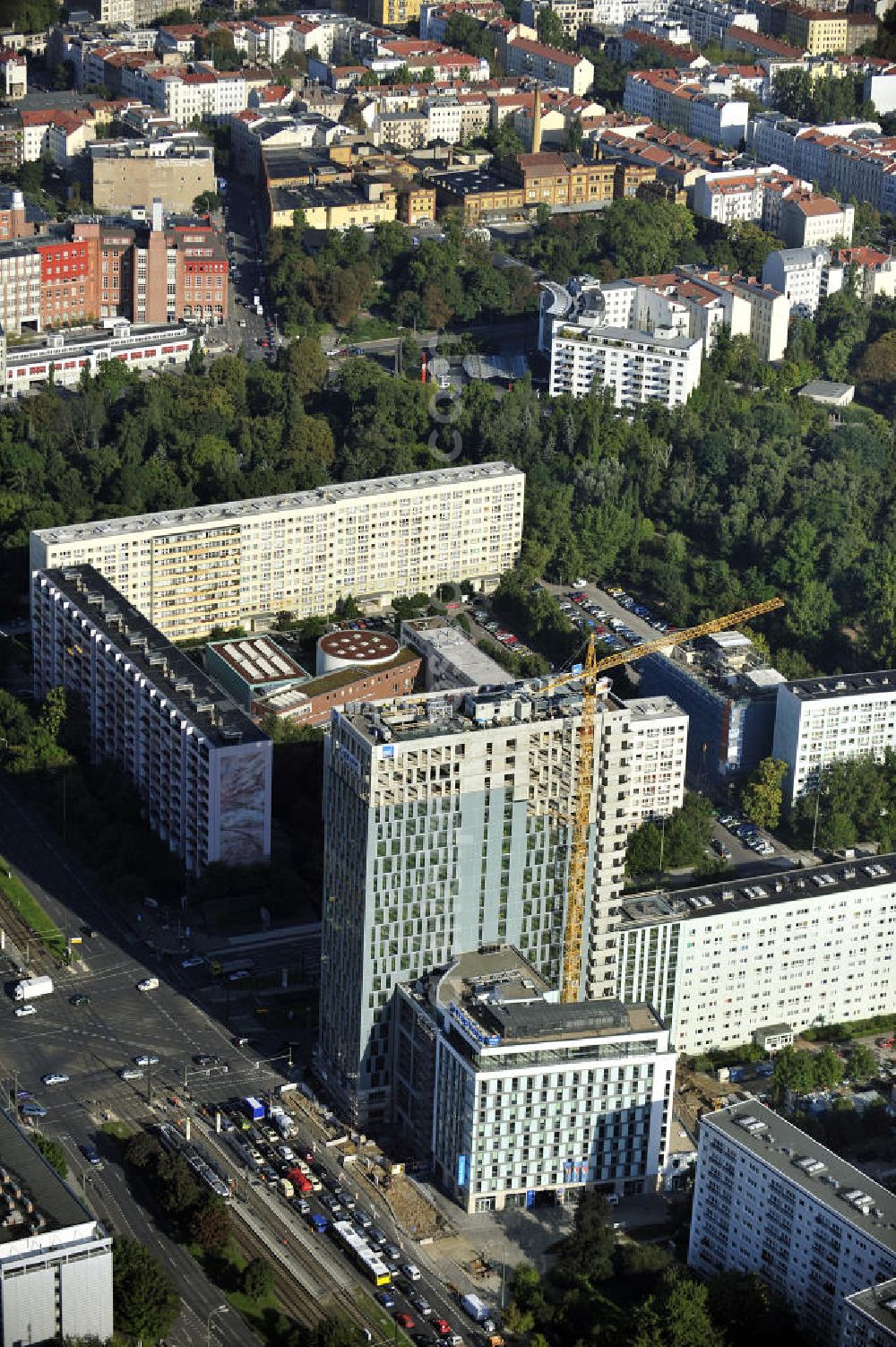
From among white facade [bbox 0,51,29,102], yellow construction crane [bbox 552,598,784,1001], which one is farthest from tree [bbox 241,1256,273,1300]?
white facade [bbox 0,51,29,102]

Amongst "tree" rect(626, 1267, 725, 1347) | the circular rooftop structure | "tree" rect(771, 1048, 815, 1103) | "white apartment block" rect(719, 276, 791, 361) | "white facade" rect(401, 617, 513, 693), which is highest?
"white apartment block" rect(719, 276, 791, 361)

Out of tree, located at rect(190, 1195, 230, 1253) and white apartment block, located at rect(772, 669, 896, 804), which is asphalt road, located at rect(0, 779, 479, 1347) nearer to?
tree, located at rect(190, 1195, 230, 1253)

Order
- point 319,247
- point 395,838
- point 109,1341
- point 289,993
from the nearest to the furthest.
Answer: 1. point 109,1341
2. point 395,838
3. point 289,993
4. point 319,247

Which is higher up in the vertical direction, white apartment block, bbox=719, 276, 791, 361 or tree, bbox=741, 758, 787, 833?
white apartment block, bbox=719, 276, 791, 361

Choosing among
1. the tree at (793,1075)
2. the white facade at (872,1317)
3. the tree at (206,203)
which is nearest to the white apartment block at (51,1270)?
the white facade at (872,1317)

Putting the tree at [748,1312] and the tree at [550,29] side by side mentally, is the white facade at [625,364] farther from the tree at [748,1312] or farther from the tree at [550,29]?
the tree at [748,1312]

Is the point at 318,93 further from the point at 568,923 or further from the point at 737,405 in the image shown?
the point at 568,923

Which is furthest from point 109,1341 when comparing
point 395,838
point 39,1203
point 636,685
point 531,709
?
point 636,685
